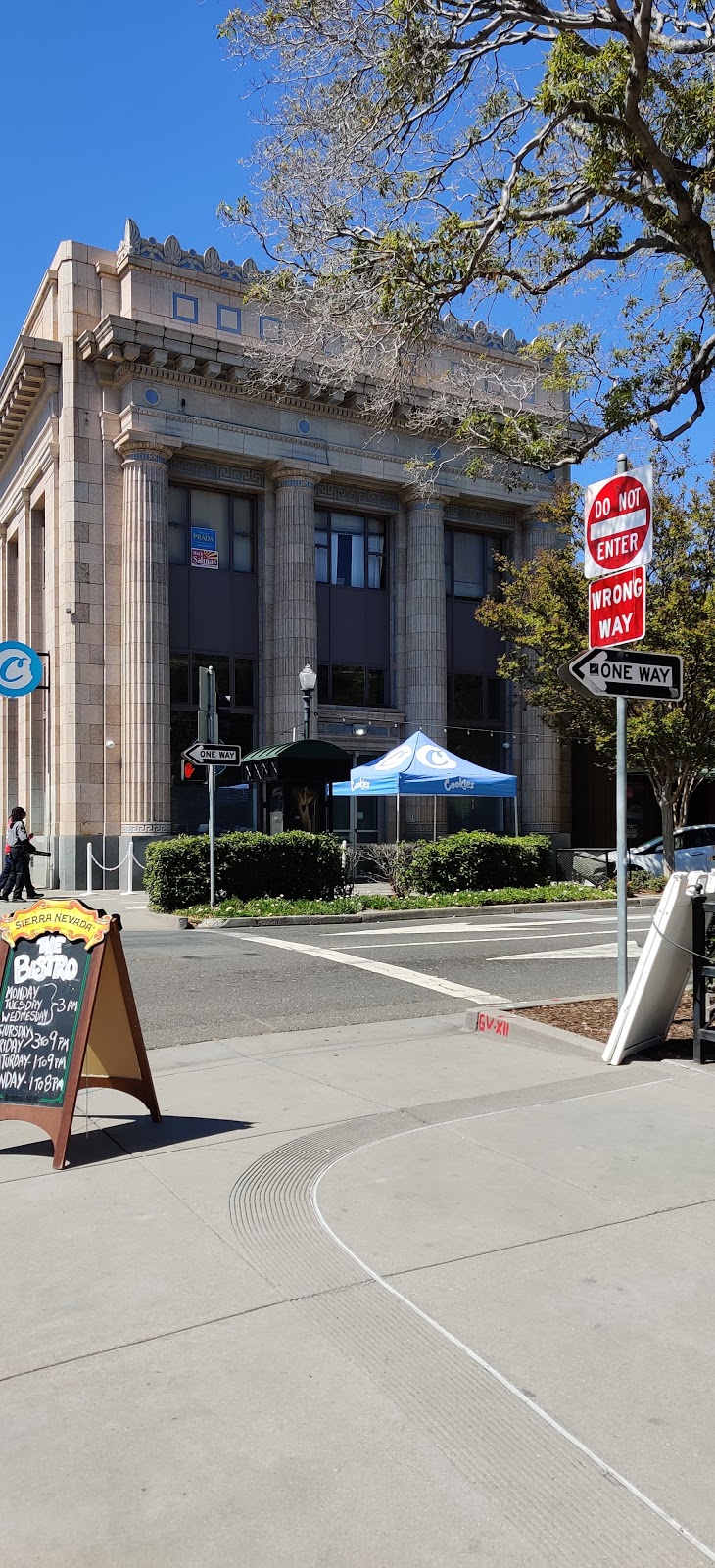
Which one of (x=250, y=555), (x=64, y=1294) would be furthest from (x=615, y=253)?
(x=250, y=555)

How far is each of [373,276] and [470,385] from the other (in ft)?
6.46

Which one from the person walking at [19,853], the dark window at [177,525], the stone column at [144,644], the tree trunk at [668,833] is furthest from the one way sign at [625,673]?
the dark window at [177,525]

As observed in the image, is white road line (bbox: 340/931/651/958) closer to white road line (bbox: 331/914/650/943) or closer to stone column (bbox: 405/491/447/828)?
white road line (bbox: 331/914/650/943)

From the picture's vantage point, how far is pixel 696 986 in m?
7.08

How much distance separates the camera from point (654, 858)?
87.1 ft

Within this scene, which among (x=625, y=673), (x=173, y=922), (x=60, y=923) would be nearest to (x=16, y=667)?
(x=173, y=922)

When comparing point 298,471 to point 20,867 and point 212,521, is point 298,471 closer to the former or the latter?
point 212,521

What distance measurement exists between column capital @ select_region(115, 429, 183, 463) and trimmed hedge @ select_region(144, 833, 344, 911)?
1170 centimetres

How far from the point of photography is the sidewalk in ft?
9.14

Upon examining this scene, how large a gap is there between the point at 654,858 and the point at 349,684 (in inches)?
394

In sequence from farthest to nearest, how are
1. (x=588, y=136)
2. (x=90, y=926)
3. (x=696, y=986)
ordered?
(x=588, y=136) < (x=696, y=986) < (x=90, y=926)

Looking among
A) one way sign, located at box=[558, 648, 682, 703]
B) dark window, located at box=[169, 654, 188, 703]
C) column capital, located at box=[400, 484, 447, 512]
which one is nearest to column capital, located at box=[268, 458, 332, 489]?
column capital, located at box=[400, 484, 447, 512]

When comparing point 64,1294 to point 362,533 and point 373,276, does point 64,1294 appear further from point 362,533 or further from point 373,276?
point 362,533

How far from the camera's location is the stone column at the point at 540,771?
33844 mm
